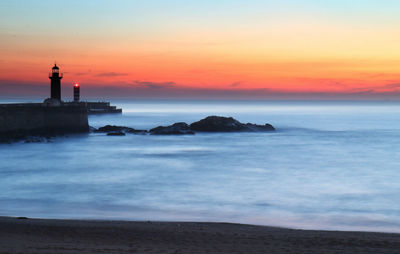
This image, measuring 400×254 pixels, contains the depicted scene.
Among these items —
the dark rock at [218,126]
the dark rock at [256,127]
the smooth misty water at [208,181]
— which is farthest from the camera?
the dark rock at [256,127]

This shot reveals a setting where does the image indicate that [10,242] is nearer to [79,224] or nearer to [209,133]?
[79,224]

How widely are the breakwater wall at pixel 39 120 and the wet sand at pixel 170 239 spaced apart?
66.3ft

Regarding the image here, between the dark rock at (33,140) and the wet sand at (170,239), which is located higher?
the dark rock at (33,140)

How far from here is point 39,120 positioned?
30641 millimetres

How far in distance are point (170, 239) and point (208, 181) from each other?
913 cm

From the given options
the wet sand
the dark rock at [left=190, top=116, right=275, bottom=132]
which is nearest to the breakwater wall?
the dark rock at [left=190, top=116, right=275, bottom=132]

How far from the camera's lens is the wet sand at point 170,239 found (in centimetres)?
634

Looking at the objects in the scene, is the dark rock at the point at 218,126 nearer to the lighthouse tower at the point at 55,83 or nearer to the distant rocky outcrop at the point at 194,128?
the distant rocky outcrop at the point at 194,128

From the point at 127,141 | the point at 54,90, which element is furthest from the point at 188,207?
the point at 54,90

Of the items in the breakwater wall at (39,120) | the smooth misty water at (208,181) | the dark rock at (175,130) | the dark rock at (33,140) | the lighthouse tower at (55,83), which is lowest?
the smooth misty water at (208,181)

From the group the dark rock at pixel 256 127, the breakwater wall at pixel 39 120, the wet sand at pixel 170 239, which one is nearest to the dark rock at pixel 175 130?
the dark rock at pixel 256 127

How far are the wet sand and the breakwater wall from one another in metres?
20.2

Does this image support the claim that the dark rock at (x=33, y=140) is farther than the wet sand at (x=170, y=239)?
Yes

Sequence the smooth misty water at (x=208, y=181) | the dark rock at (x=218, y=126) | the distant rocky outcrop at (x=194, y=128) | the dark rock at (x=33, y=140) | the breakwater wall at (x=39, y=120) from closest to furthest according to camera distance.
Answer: the smooth misty water at (x=208, y=181) → the breakwater wall at (x=39, y=120) → the dark rock at (x=33, y=140) → the distant rocky outcrop at (x=194, y=128) → the dark rock at (x=218, y=126)
